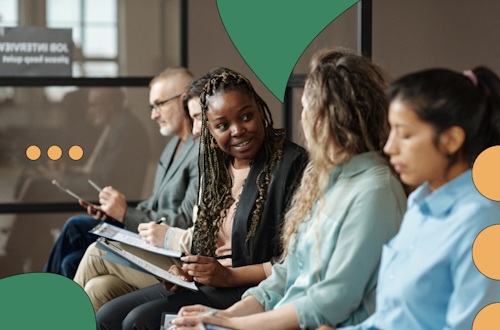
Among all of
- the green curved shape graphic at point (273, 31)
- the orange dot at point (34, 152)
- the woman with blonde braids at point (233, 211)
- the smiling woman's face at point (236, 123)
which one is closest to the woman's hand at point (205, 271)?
the woman with blonde braids at point (233, 211)

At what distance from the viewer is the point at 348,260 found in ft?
3.54

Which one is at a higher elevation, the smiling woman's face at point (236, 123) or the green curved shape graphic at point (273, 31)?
the green curved shape graphic at point (273, 31)

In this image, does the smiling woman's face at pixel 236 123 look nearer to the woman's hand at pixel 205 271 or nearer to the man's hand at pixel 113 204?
the woman's hand at pixel 205 271

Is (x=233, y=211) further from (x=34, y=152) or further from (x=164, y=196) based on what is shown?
(x=34, y=152)

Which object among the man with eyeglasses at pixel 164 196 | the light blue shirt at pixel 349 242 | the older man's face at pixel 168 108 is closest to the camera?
the light blue shirt at pixel 349 242

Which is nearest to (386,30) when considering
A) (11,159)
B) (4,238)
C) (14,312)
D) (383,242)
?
(383,242)

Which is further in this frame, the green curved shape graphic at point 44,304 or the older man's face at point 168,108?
the older man's face at point 168,108

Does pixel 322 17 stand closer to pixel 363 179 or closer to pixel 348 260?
pixel 363 179

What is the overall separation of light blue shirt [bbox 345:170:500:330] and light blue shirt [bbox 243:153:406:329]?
0.47 feet

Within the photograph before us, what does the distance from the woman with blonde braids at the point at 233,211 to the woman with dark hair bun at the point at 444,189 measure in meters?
0.79

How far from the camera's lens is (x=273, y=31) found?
1.63 m

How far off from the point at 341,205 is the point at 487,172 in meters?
0.37

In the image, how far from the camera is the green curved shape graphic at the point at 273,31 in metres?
1.58

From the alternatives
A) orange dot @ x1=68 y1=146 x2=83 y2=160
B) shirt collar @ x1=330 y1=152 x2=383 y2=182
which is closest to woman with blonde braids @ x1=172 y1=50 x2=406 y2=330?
shirt collar @ x1=330 y1=152 x2=383 y2=182
